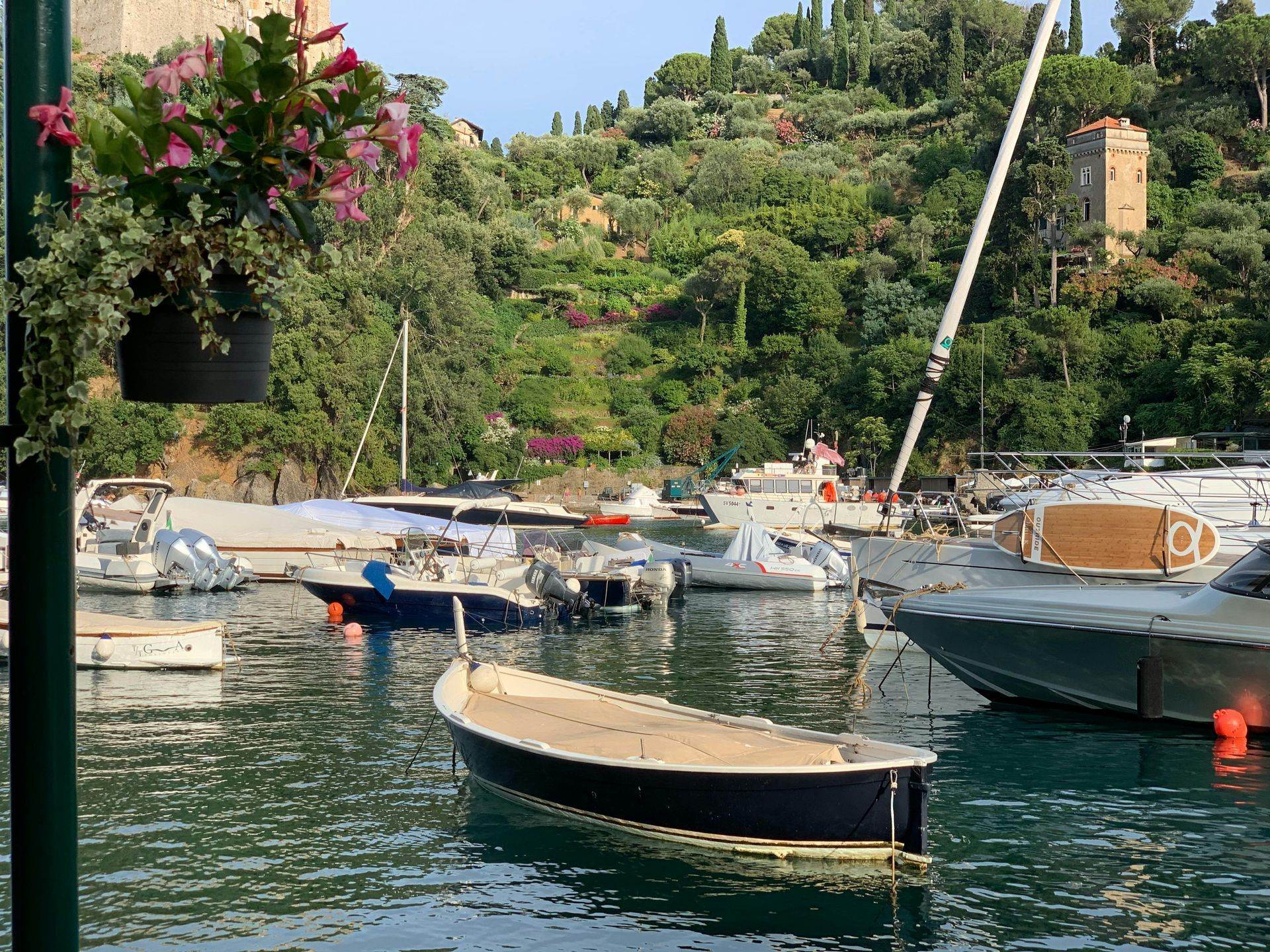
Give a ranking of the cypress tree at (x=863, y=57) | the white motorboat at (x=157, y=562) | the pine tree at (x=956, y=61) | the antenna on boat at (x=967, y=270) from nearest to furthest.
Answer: the antenna on boat at (x=967, y=270) → the white motorboat at (x=157, y=562) → the pine tree at (x=956, y=61) → the cypress tree at (x=863, y=57)

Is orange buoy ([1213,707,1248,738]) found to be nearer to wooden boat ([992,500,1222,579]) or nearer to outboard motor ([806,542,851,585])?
wooden boat ([992,500,1222,579])

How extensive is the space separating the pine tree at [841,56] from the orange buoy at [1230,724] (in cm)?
13732

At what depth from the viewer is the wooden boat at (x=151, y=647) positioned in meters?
19.4

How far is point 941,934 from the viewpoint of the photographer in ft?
29.1

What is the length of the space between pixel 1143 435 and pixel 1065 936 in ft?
196

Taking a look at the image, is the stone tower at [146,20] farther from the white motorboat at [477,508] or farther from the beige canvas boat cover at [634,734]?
the beige canvas boat cover at [634,734]

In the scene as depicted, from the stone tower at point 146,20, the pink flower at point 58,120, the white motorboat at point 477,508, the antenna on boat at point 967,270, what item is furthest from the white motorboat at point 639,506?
the pink flower at point 58,120

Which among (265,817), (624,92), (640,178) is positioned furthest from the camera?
(624,92)

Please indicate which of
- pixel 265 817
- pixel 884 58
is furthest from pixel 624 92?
pixel 265 817

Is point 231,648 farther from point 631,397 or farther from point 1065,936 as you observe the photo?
point 631,397

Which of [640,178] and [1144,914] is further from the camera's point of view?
[640,178]

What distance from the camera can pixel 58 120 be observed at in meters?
2.77

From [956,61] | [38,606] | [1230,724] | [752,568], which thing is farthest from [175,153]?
[956,61]

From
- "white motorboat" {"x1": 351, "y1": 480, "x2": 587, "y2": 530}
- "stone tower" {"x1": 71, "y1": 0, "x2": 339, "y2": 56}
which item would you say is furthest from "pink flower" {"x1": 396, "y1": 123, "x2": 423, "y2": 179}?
"stone tower" {"x1": 71, "y1": 0, "x2": 339, "y2": 56}
